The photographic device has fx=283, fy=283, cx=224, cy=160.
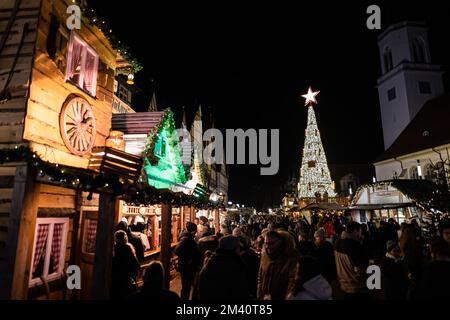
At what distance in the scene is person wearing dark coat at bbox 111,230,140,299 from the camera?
6.61 m

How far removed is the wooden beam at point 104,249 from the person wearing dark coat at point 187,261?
7.43 ft

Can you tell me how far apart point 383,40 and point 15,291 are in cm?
5087

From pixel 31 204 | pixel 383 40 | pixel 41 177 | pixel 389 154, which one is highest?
pixel 383 40

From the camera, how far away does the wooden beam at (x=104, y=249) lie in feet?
19.4

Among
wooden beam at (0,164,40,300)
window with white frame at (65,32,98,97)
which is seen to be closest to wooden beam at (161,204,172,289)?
window with white frame at (65,32,98,97)

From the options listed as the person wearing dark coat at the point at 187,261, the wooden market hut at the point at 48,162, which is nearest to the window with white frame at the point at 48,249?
the wooden market hut at the point at 48,162

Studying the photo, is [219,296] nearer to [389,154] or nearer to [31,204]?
[31,204]

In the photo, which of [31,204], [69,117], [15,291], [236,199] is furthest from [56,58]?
[236,199]

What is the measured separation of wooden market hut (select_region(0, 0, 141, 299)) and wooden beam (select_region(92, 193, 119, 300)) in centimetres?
2

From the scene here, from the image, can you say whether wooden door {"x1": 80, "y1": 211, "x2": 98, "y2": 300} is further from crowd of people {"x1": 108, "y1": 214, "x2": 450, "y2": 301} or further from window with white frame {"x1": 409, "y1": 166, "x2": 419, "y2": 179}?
window with white frame {"x1": 409, "y1": 166, "x2": 419, "y2": 179}

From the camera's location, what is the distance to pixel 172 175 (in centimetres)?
1412

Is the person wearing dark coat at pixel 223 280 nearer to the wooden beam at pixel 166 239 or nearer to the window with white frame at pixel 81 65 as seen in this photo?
the wooden beam at pixel 166 239

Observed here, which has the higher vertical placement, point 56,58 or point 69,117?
point 56,58

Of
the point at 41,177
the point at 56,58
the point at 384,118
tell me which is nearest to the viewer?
the point at 41,177
